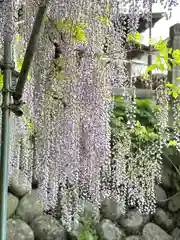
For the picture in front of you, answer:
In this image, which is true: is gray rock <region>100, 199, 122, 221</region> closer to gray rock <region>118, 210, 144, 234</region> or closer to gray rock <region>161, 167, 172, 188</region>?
gray rock <region>118, 210, 144, 234</region>

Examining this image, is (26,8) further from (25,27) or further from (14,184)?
(14,184)

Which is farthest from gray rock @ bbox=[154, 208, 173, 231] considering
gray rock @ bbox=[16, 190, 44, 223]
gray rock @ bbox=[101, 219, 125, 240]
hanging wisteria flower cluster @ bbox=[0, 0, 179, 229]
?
hanging wisteria flower cluster @ bbox=[0, 0, 179, 229]

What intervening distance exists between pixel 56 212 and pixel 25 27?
6.25ft

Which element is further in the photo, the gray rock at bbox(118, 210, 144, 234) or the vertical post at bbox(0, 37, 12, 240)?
the gray rock at bbox(118, 210, 144, 234)

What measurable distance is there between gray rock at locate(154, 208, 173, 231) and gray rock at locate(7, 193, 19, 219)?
1343 millimetres

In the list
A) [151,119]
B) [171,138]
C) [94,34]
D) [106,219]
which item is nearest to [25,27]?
[94,34]

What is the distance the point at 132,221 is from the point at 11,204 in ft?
3.74

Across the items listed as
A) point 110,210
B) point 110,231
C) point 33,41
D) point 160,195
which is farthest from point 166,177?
point 33,41

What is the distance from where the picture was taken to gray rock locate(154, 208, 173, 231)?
308 cm

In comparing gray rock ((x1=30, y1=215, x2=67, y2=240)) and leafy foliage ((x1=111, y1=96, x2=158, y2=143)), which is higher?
leafy foliage ((x1=111, y1=96, x2=158, y2=143))

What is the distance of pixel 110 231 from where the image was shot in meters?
2.87

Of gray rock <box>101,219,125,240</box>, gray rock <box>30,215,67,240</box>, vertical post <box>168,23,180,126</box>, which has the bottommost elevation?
gray rock <box>101,219,125,240</box>

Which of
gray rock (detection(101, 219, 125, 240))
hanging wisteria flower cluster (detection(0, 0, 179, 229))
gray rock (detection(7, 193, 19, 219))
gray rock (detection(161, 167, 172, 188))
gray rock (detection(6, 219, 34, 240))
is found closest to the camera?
hanging wisteria flower cluster (detection(0, 0, 179, 229))

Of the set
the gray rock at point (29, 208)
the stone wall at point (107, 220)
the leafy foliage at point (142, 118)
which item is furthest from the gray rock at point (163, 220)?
the gray rock at point (29, 208)
